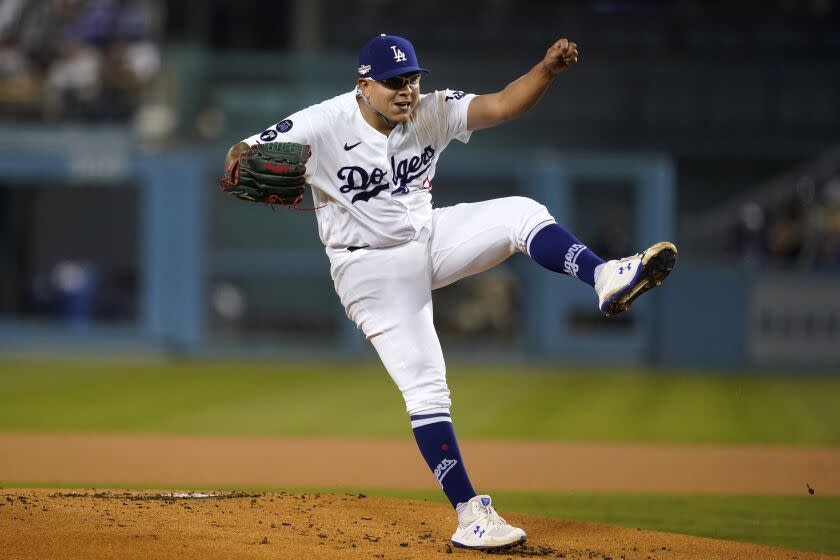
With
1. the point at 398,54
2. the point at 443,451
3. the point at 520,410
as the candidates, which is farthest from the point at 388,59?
the point at 520,410

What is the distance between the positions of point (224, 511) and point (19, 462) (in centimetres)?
315

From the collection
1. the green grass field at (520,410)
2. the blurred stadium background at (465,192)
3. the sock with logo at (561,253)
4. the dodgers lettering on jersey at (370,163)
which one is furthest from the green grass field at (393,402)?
the sock with logo at (561,253)

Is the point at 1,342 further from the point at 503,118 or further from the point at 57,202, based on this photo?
the point at 503,118

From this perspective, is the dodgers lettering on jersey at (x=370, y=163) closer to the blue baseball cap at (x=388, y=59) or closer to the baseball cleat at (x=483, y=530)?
the blue baseball cap at (x=388, y=59)

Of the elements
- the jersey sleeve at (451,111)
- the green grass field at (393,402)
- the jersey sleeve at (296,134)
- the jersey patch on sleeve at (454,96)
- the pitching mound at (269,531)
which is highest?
the jersey patch on sleeve at (454,96)

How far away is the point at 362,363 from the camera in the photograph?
15508 mm

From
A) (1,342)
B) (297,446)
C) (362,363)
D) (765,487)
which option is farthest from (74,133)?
(765,487)

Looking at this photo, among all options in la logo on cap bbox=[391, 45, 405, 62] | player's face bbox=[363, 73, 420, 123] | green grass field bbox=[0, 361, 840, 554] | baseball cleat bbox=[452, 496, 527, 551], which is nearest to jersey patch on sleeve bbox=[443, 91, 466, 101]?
player's face bbox=[363, 73, 420, 123]

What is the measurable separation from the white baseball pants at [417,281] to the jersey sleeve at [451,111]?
33cm

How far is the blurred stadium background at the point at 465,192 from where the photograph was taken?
615 inches

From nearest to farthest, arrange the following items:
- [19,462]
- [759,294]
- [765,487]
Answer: [765,487] → [19,462] → [759,294]

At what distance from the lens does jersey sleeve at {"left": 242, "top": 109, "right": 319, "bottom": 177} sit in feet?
14.7

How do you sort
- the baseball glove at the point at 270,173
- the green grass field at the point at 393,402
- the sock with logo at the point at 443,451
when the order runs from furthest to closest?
the green grass field at the point at 393,402, the sock with logo at the point at 443,451, the baseball glove at the point at 270,173

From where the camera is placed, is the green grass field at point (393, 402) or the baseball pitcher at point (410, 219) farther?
the green grass field at point (393, 402)
